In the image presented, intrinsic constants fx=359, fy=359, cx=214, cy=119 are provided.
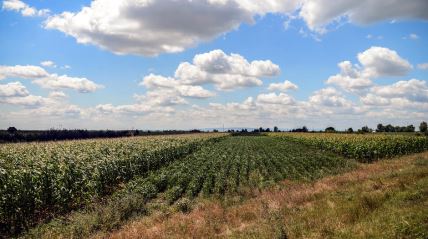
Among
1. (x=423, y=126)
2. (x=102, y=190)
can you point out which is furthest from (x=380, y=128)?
(x=102, y=190)

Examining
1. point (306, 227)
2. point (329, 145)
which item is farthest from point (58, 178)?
point (329, 145)

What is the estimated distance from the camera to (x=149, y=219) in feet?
46.7

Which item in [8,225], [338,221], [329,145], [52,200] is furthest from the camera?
[329,145]

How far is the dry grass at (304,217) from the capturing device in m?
10.1

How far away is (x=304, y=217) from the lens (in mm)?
11812

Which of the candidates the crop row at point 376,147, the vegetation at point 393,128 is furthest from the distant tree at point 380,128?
the crop row at point 376,147

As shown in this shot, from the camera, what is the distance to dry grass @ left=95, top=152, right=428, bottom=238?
1011 centimetres

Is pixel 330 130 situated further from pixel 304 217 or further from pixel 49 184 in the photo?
pixel 304 217

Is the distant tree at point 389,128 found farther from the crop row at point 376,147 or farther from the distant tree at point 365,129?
the crop row at point 376,147

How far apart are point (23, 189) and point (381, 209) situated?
533 inches

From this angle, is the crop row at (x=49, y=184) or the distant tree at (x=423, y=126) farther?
the distant tree at (x=423, y=126)

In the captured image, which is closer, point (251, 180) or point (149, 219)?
point (149, 219)

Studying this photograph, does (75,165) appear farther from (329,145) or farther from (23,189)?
(329,145)

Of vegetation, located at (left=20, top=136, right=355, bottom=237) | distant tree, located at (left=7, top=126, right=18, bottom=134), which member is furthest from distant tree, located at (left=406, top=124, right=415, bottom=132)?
distant tree, located at (left=7, top=126, right=18, bottom=134)
